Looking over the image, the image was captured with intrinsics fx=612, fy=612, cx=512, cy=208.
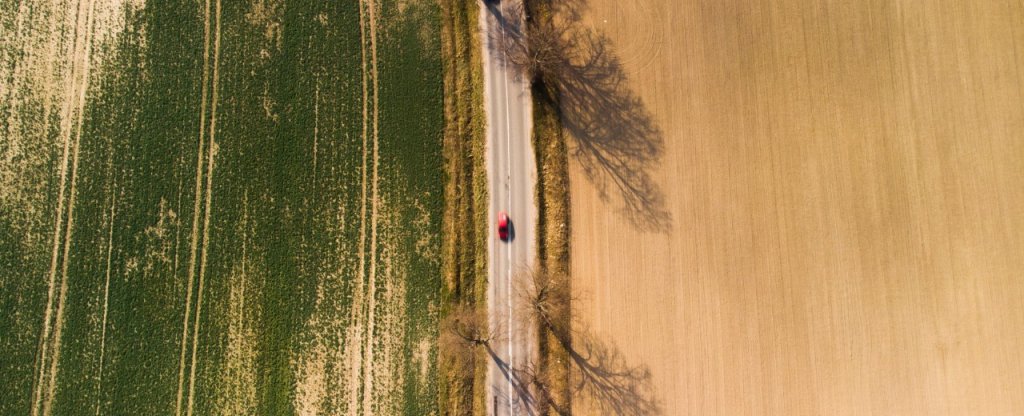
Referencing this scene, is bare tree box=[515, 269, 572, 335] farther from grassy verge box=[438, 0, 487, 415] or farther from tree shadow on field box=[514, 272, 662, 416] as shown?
grassy verge box=[438, 0, 487, 415]

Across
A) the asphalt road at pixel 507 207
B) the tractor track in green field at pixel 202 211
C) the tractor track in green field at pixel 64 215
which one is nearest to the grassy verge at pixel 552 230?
the asphalt road at pixel 507 207

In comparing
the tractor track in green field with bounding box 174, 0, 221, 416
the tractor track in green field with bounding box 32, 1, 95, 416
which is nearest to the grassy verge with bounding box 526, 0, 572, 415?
the tractor track in green field with bounding box 174, 0, 221, 416

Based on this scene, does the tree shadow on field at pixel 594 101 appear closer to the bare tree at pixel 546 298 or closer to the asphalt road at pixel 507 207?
the asphalt road at pixel 507 207

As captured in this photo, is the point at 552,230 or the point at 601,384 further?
the point at 552,230

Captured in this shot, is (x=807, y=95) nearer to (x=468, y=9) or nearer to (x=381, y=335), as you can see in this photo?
(x=468, y=9)

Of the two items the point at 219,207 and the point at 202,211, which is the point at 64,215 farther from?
the point at 219,207

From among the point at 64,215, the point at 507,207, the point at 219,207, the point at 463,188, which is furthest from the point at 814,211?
the point at 64,215
